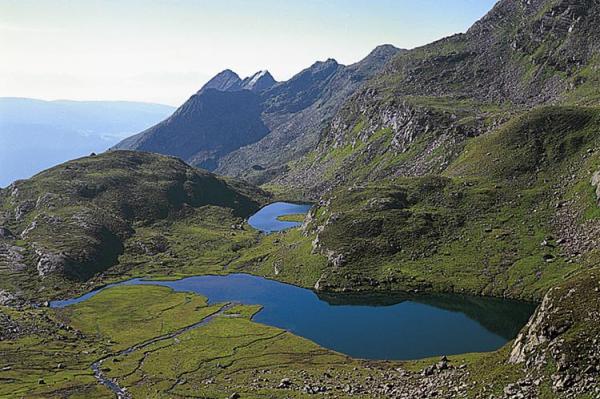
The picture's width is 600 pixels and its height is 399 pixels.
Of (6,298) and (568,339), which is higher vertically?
(568,339)

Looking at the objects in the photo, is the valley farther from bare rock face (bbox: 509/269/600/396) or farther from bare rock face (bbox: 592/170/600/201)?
bare rock face (bbox: 592/170/600/201)

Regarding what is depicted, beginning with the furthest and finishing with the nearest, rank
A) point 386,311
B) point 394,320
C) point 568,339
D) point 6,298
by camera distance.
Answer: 1. point 6,298
2. point 386,311
3. point 394,320
4. point 568,339

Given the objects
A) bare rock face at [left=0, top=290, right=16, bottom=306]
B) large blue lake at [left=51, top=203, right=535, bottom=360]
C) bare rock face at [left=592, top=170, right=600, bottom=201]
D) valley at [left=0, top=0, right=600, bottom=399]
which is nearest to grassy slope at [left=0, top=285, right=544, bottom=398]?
valley at [left=0, top=0, right=600, bottom=399]

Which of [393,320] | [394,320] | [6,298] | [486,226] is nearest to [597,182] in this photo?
[486,226]

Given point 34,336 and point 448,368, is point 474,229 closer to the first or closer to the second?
point 448,368

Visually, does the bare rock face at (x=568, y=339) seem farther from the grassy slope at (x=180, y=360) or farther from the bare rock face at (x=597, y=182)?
the bare rock face at (x=597, y=182)

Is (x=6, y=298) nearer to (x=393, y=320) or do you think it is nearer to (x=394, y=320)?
(x=393, y=320)

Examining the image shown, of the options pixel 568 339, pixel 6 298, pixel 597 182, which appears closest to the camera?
pixel 568 339

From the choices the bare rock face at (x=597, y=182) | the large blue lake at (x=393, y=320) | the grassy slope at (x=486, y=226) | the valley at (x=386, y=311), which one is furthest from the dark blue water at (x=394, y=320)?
the bare rock face at (x=597, y=182)
